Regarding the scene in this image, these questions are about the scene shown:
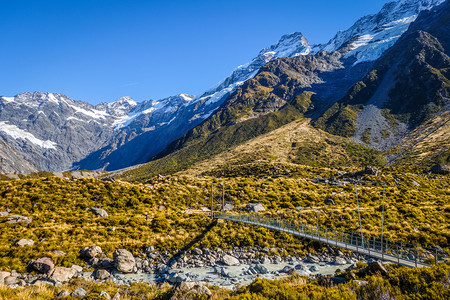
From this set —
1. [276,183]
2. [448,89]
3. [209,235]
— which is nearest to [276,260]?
[209,235]

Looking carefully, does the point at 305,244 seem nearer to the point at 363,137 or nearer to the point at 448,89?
the point at 363,137

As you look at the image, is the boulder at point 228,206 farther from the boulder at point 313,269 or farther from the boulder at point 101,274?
the boulder at point 101,274

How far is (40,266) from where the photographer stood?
20.4m

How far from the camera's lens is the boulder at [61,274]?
1878 centimetres

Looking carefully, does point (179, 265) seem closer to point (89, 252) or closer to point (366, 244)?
point (89, 252)

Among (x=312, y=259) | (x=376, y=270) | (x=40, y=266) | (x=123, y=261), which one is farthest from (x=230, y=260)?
(x=40, y=266)

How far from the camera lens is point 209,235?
30.7 m

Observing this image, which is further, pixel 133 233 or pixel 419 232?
pixel 419 232

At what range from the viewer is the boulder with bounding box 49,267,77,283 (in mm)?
18781

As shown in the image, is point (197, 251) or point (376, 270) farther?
point (197, 251)

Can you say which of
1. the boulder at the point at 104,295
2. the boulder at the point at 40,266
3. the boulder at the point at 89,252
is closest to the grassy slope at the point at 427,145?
the boulder at the point at 89,252

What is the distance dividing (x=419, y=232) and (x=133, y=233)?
35100 mm

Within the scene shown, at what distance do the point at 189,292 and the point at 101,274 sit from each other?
440 inches

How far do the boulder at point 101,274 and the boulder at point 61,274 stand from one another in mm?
1694
